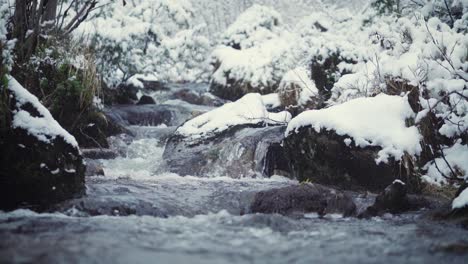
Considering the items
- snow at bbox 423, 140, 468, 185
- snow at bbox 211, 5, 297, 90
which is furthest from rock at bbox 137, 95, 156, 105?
snow at bbox 423, 140, 468, 185

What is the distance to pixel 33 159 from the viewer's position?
3.80m

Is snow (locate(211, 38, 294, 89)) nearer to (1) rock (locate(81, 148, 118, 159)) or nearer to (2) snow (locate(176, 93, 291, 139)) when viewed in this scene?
(2) snow (locate(176, 93, 291, 139))

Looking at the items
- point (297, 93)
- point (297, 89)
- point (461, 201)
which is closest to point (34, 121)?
point (461, 201)

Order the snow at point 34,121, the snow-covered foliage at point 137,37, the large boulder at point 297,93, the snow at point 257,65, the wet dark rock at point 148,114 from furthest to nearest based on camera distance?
the snow at point 257,65 < the snow-covered foliage at point 137,37 < the wet dark rock at point 148,114 < the large boulder at point 297,93 < the snow at point 34,121

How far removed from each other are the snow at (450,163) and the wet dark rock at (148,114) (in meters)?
6.08

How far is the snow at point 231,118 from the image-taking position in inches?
297

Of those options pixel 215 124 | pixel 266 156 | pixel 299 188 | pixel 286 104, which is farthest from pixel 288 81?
pixel 299 188

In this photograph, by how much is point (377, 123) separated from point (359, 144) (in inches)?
14.2

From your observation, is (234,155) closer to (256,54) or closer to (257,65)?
(257,65)

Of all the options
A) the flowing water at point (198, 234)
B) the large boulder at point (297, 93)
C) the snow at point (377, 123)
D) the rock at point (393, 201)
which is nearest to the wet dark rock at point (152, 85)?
the large boulder at point (297, 93)

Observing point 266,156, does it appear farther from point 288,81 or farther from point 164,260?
point 164,260

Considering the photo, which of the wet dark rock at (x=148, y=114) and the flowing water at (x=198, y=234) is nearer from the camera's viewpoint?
the flowing water at (x=198, y=234)

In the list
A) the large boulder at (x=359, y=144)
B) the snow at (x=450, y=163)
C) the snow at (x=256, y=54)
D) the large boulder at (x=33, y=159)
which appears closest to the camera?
the large boulder at (x=33, y=159)

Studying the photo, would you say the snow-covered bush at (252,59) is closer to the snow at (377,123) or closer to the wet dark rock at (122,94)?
the wet dark rock at (122,94)
